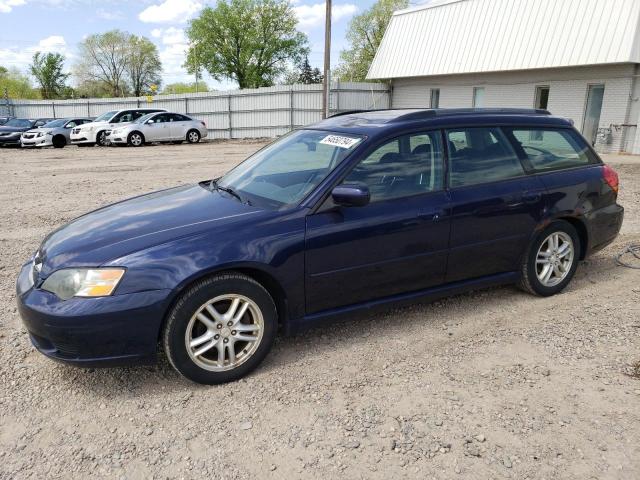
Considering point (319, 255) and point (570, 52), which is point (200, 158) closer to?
point (570, 52)

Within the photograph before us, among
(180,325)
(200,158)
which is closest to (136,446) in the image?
(180,325)

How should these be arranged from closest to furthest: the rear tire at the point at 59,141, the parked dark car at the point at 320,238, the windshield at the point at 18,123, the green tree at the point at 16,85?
the parked dark car at the point at 320,238 < the rear tire at the point at 59,141 < the windshield at the point at 18,123 < the green tree at the point at 16,85

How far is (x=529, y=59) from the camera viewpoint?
64.7 ft

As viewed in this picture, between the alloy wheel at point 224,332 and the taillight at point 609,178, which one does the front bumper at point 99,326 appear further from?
the taillight at point 609,178

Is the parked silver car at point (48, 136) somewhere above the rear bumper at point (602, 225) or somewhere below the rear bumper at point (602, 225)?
below

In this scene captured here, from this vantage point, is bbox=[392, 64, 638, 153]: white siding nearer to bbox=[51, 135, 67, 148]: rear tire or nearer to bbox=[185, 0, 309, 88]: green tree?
bbox=[51, 135, 67, 148]: rear tire

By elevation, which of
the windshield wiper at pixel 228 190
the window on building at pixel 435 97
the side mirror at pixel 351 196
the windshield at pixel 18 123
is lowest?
the windshield at pixel 18 123

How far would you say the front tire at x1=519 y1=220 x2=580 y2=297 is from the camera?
14.9 ft

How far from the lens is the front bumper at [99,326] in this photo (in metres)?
2.95

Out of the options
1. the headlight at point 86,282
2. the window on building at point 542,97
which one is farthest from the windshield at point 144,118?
the headlight at point 86,282

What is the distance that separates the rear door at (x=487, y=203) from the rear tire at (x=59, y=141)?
22402mm

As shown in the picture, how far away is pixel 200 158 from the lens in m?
17.3

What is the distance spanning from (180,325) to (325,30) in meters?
22.5

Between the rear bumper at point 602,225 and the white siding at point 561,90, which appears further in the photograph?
the white siding at point 561,90
